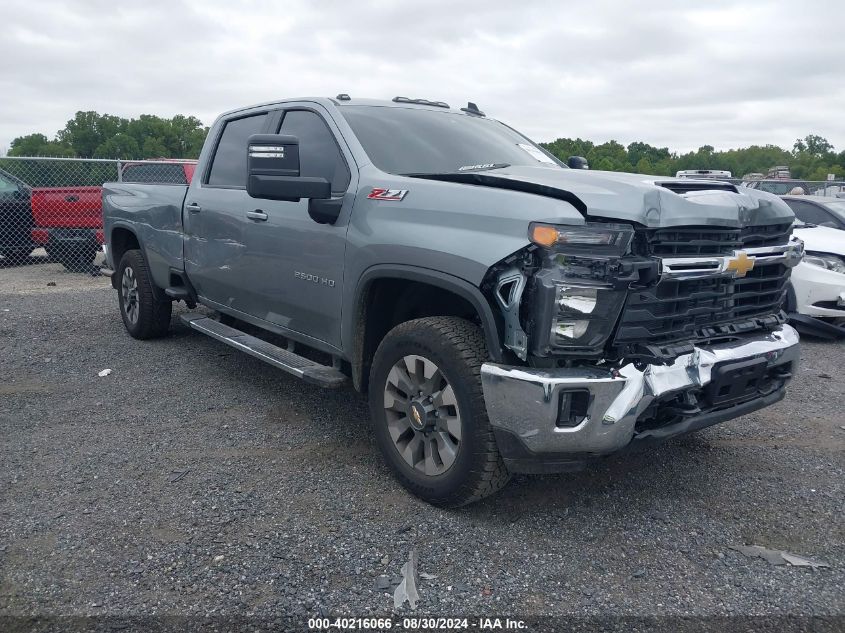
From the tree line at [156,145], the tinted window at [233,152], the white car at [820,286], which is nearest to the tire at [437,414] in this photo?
the tinted window at [233,152]

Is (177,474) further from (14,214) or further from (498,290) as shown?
(14,214)

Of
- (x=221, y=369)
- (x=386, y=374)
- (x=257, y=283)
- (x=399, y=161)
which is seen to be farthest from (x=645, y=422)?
(x=221, y=369)

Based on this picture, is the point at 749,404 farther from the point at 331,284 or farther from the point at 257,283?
the point at 257,283

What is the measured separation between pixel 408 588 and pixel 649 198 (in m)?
1.82

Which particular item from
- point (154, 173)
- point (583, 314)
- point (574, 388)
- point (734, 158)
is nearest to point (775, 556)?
point (574, 388)

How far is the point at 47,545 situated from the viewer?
3078mm

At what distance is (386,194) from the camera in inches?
143

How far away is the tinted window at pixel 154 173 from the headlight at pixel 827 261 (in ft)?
28.6

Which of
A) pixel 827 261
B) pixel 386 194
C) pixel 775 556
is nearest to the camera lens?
pixel 775 556

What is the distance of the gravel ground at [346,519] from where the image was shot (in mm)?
2764

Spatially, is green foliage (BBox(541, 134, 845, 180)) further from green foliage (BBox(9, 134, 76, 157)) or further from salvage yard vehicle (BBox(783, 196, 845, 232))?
green foliage (BBox(9, 134, 76, 157))

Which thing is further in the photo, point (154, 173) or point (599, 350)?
point (154, 173)

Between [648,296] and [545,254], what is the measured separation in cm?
49

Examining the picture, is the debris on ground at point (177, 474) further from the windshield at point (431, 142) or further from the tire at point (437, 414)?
the windshield at point (431, 142)
